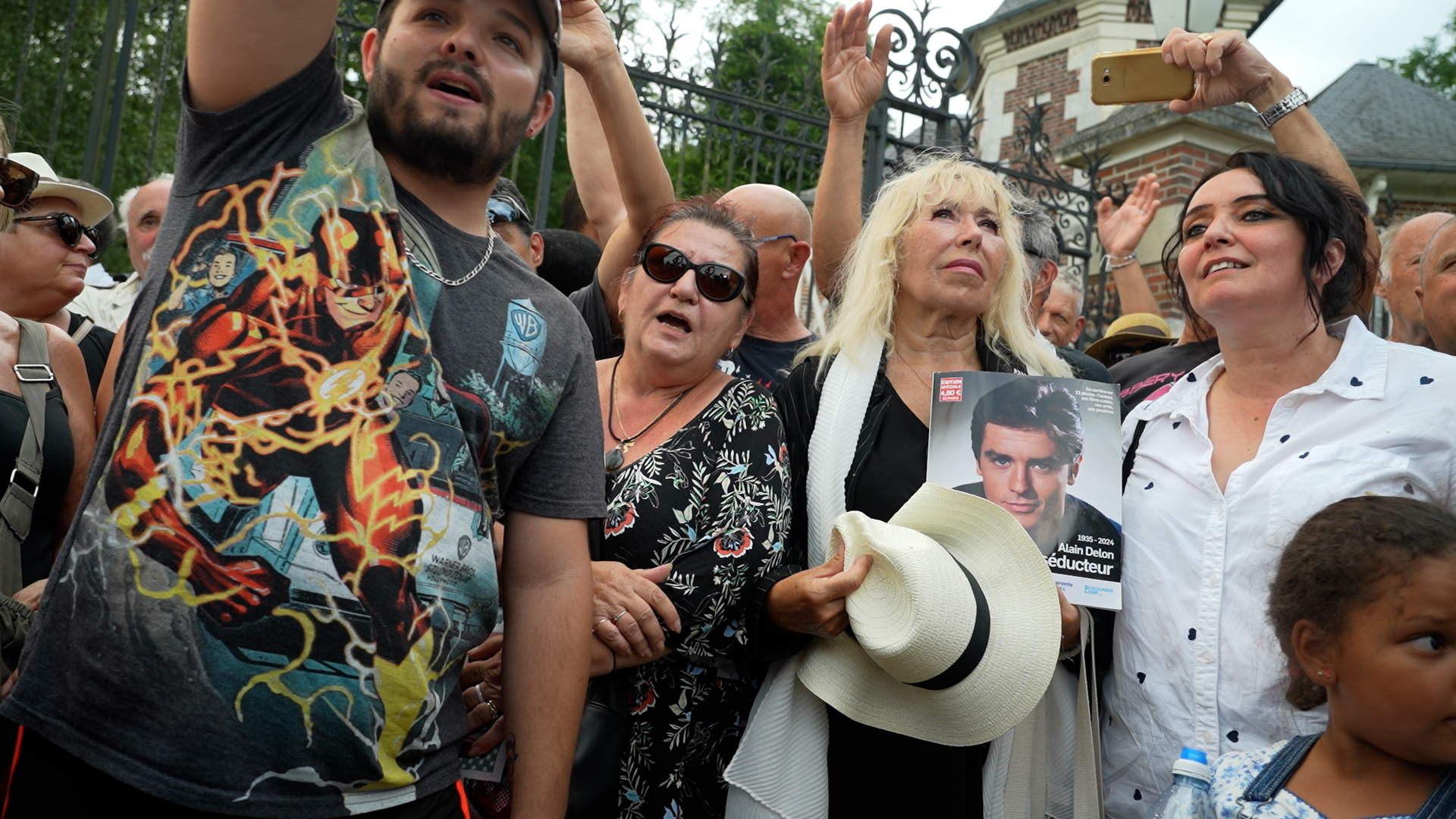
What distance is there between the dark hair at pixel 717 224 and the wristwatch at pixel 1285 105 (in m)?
1.58

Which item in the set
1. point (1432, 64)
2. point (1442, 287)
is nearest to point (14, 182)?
point (1442, 287)

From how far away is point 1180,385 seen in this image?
2.69 m

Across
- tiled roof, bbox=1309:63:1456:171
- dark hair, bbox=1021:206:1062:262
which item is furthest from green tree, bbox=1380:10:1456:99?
dark hair, bbox=1021:206:1062:262

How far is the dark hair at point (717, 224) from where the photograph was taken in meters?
2.88

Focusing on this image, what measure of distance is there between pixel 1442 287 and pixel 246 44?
3.57m

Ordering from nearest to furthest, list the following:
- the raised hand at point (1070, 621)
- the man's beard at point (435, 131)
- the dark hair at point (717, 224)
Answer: the man's beard at point (435, 131), the raised hand at point (1070, 621), the dark hair at point (717, 224)

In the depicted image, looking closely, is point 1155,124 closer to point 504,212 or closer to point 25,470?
point 504,212

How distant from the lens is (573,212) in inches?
187

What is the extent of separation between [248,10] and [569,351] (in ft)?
2.34

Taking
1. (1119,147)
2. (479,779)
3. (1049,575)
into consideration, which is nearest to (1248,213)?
(1049,575)

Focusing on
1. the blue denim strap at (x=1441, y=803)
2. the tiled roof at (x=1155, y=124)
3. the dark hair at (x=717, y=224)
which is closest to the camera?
the blue denim strap at (x=1441, y=803)

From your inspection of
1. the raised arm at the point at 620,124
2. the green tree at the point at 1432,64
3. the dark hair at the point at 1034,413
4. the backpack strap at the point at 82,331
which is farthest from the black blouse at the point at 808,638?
the green tree at the point at 1432,64

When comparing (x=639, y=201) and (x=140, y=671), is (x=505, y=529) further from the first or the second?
(x=639, y=201)

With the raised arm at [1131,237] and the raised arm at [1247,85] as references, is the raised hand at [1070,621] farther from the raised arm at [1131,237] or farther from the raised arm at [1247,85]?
the raised arm at [1131,237]
